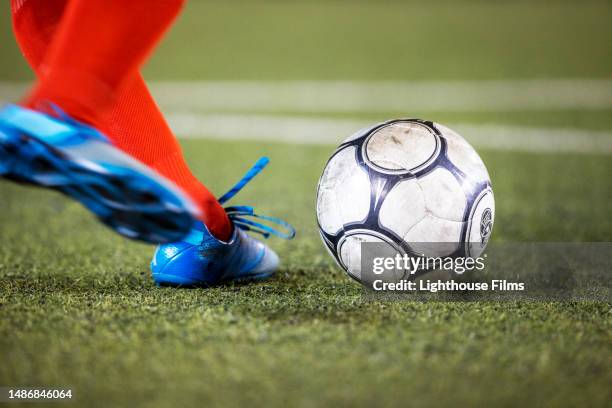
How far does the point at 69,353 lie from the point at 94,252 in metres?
1.03

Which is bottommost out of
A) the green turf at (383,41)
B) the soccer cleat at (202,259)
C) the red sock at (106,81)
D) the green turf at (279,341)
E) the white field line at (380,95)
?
the green turf at (279,341)

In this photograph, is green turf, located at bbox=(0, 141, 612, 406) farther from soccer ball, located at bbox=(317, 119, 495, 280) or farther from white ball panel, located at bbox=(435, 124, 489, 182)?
white ball panel, located at bbox=(435, 124, 489, 182)

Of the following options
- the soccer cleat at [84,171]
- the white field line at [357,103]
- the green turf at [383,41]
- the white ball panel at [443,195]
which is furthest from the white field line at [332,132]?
the soccer cleat at [84,171]

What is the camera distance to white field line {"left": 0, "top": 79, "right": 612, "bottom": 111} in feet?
18.6

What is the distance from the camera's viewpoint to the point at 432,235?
194 centimetres

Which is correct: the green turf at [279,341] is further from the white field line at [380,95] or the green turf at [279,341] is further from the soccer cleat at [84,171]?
the white field line at [380,95]

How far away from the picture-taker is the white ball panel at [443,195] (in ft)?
6.41

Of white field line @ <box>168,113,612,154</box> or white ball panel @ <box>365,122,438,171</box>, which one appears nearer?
white ball panel @ <box>365,122,438,171</box>

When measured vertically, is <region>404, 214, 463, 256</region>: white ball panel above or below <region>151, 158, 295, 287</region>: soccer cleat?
above

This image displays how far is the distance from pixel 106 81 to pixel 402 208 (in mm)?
763

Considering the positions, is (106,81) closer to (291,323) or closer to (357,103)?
(291,323)

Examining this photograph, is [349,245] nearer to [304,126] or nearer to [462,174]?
[462,174]

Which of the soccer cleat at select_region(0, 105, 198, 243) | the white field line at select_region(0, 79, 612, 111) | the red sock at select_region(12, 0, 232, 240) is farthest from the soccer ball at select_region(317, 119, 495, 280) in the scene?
the white field line at select_region(0, 79, 612, 111)

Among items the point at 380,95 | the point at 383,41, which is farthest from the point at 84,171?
the point at 383,41
